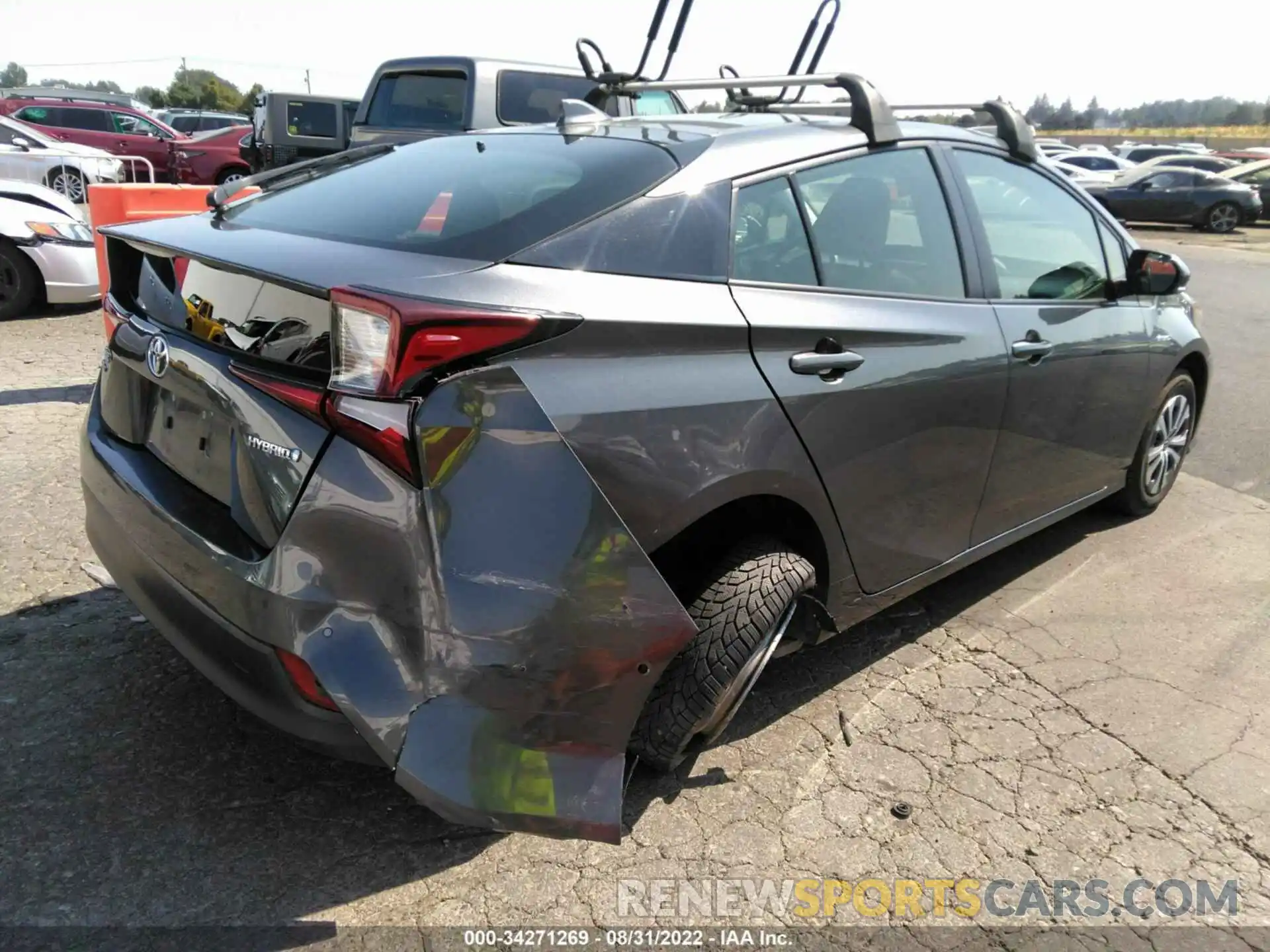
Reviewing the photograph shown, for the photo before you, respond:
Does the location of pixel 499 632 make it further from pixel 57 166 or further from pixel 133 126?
pixel 133 126

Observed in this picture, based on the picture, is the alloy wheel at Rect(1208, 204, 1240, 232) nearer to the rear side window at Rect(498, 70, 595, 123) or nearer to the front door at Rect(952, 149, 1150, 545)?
the rear side window at Rect(498, 70, 595, 123)

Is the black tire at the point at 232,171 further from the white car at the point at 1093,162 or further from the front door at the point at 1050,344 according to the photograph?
the white car at the point at 1093,162

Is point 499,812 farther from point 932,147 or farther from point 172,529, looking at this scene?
point 932,147

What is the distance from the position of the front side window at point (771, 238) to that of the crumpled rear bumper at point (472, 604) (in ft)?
2.68

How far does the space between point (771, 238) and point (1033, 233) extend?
5.15 ft

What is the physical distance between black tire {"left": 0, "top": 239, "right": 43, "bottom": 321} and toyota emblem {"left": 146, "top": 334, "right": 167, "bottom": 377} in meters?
6.50

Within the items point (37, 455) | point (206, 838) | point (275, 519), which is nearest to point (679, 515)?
point (275, 519)

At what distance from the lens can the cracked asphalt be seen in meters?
2.31

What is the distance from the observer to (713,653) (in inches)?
97.6

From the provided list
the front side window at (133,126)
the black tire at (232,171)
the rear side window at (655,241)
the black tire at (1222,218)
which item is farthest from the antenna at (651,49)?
the black tire at (1222,218)

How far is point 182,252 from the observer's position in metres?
2.47

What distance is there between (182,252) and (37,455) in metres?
2.97

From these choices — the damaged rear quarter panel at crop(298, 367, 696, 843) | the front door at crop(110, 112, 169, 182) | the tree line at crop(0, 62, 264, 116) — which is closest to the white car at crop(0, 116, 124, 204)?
the front door at crop(110, 112, 169, 182)

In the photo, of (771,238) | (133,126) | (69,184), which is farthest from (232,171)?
(771,238)
